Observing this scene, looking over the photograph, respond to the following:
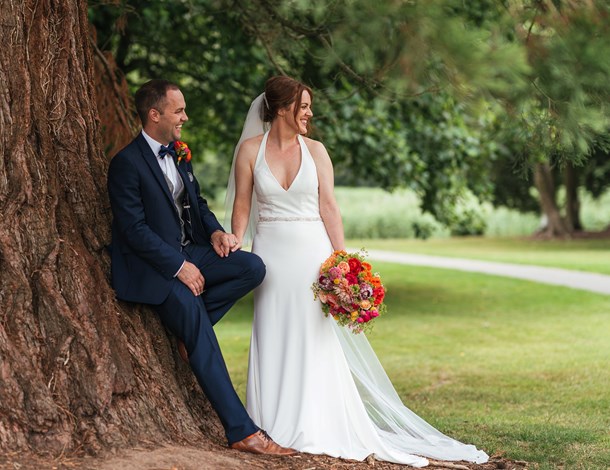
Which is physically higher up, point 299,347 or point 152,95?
point 152,95

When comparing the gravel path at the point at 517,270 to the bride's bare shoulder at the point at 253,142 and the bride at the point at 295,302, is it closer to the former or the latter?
the bride at the point at 295,302

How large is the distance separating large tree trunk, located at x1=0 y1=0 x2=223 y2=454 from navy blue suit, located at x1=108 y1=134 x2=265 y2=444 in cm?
16

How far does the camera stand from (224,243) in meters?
5.15

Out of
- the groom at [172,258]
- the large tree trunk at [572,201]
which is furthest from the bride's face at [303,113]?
the large tree trunk at [572,201]

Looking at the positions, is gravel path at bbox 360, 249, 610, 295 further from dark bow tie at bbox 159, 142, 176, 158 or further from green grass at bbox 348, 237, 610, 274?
dark bow tie at bbox 159, 142, 176, 158

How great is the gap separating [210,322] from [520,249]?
94.2ft

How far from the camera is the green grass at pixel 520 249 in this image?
25.8 meters

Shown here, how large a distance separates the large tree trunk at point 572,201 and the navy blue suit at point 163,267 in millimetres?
33417

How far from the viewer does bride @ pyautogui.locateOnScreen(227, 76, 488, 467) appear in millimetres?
5441

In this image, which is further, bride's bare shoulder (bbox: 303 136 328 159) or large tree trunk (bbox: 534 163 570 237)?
large tree trunk (bbox: 534 163 570 237)

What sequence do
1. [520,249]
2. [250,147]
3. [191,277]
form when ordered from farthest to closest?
[520,249], [250,147], [191,277]

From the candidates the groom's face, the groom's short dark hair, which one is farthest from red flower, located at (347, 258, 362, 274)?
the groom's short dark hair

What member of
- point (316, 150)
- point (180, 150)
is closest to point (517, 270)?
point (316, 150)

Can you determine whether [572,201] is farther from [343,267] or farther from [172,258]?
[172,258]
